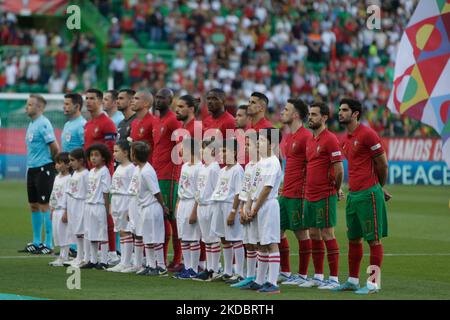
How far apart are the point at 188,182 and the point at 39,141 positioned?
4.19m

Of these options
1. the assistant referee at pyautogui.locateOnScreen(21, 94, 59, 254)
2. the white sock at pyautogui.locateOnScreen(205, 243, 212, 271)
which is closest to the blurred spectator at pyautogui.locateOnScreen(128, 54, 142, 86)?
the assistant referee at pyautogui.locateOnScreen(21, 94, 59, 254)

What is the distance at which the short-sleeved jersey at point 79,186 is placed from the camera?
1527 centimetres

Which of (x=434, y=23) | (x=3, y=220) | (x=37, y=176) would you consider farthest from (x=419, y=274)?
(x=3, y=220)

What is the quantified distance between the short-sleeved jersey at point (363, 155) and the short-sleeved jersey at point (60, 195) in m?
4.74

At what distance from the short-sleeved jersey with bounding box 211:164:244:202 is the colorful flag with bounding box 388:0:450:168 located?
8.11ft

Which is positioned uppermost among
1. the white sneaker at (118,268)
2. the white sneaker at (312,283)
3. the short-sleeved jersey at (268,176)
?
the short-sleeved jersey at (268,176)

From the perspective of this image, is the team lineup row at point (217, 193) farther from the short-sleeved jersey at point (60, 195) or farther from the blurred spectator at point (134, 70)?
the blurred spectator at point (134, 70)

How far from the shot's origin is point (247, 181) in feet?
41.8

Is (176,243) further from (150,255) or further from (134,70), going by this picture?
(134,70)

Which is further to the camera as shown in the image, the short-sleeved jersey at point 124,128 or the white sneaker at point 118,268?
the short-sleeved jersey at point 124,128

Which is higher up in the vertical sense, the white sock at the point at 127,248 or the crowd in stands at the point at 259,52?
the crowd in stands at the point at 259,52

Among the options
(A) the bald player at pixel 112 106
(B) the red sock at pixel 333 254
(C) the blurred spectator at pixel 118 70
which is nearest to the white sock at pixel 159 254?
→ (B) the red sock at pixel 333 254

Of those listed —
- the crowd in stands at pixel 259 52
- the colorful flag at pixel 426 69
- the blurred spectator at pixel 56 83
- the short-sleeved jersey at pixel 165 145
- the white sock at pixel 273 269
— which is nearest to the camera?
the colorful flag at pixel 426 69
